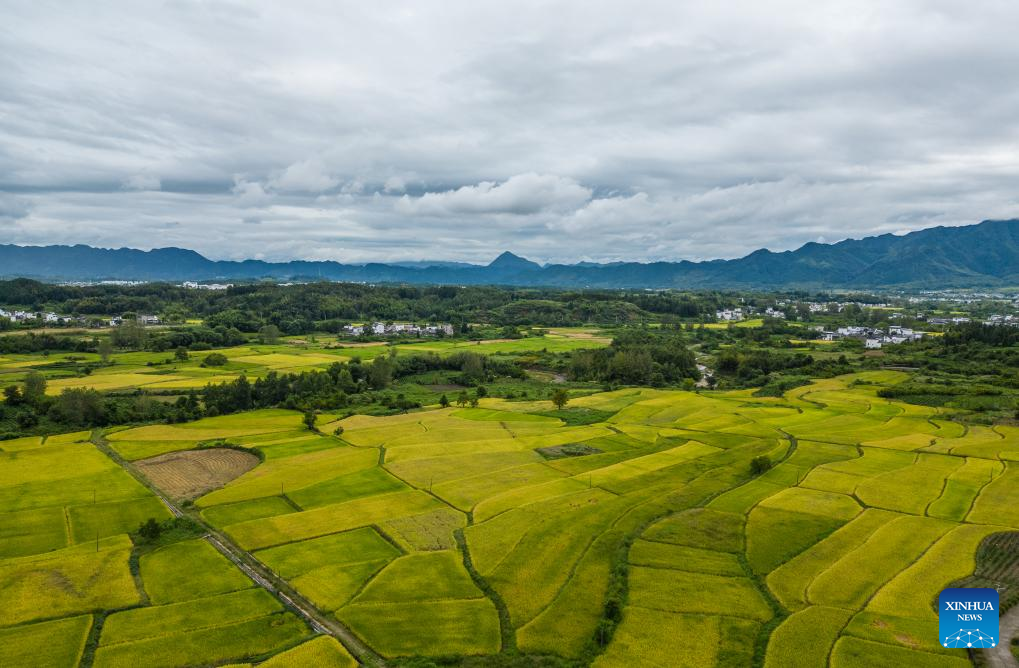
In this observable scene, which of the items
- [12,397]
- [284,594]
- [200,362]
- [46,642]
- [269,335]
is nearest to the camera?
[46,642]

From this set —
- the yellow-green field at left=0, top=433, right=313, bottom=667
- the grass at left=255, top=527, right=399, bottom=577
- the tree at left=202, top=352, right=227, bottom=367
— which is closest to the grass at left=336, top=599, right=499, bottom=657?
the yellow-green field at left=0, top=433, right=313, bottom=667

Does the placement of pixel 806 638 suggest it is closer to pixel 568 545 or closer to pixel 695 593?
pixel 695 593

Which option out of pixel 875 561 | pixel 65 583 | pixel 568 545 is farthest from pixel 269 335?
pixel 875 561

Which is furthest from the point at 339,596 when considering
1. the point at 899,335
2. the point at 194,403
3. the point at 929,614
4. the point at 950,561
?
the point at 899,335

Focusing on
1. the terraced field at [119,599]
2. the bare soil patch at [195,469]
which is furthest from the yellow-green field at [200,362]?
the terraced field at [119,599]

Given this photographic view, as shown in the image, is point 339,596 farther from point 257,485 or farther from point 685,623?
point 257,485
